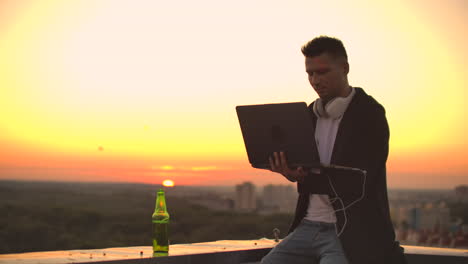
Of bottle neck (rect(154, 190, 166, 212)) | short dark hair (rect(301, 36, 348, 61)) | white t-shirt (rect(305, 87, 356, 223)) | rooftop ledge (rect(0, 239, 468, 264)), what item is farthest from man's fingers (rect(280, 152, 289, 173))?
bottle neck (rect(154, 190, 166, 212))

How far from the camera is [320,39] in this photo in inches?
102

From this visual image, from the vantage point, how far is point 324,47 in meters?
2.56

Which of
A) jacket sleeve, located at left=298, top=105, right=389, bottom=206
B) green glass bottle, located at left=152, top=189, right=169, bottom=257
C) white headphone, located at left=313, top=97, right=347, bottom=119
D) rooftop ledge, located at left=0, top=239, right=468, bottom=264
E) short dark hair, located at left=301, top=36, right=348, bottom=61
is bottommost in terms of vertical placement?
rooftop ledge, located at left=0, top=239, right=468, bottom=264

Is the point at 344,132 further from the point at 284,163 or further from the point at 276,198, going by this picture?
the point at 276,198

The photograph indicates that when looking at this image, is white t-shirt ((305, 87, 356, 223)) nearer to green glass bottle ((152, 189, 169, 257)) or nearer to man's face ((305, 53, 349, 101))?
man's face ((305, 53, 349, 101))

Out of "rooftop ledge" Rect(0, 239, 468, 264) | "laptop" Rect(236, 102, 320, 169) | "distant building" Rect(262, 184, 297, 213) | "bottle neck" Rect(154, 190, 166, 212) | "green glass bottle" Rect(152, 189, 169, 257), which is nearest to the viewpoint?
"laptop" Rect(236, 102, 320, 169)

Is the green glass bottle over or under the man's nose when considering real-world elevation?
under

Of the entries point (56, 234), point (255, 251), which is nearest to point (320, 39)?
point (255, 251)

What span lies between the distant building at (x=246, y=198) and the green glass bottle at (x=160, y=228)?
5.21m

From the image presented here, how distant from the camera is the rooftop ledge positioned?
269 cm

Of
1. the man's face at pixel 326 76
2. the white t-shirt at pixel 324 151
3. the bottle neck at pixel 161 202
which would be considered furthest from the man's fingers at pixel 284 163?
the bottle neck at pixel 161 202

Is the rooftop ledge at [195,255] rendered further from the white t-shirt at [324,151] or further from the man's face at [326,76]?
the man's face at [326,76]

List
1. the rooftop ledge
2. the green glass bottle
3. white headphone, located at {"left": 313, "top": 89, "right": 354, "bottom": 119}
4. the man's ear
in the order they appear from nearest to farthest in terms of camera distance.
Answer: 1. white headphone, located at {"left": 313, "top": 89, "right": 354, "bottom": 119}
2. the man's ear
3. the rooftop ledge
4. the green glass bottle

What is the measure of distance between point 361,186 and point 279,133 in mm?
336
